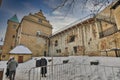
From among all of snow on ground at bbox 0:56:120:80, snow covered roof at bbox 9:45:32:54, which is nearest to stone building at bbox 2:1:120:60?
snow covered roof at bbox 9:45:32:54

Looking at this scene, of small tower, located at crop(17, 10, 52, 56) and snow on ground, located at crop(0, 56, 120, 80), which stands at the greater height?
small tower, located at crop(17, 10, 52, 56)

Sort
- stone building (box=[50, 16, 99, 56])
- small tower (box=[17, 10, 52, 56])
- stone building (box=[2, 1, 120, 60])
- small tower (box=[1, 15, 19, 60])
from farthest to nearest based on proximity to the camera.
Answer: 1. small tower (box=[1, 15, 19, 60])
2. small tower (box=[17, 10, 52, 56])
3. stone building (box=[50, 16, 99, 56])
4. stone building (box=[2, 1, 120, 60])

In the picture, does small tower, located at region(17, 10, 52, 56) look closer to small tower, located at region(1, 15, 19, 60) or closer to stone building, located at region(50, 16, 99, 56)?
stone building, located at region(50, 16, 99, 56)

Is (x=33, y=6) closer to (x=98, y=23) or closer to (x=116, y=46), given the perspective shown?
(x=116, y=46)

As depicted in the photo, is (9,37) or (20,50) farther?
(9,37)

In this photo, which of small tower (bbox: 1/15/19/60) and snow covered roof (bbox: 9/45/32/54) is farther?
small tower (bbox: 1/15/19/60)

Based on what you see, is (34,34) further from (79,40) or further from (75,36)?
(79,40)

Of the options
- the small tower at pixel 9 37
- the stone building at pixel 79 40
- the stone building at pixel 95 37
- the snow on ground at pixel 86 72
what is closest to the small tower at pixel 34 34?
the stone building at pixel 79 40

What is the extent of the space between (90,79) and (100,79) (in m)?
0.49

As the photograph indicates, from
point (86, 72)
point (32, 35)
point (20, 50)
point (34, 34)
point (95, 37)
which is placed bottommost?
point (86, 72)

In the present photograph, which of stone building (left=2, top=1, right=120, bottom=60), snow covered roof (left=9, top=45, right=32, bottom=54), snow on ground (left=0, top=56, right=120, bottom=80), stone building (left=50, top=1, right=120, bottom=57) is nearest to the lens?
snow on ground (left=0, top=56, right=120, bottom=80)

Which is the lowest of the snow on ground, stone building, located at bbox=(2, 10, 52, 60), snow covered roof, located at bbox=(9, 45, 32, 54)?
the snow on ground

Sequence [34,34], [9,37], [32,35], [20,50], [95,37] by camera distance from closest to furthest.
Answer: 1. [95,37]
2. [20,50]
3. [32,35]
4. [34,34]
5. [9,37]

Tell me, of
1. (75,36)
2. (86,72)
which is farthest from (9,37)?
(86,72)
